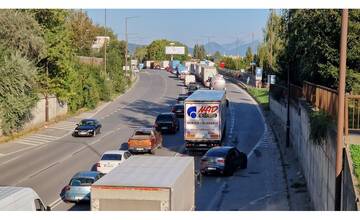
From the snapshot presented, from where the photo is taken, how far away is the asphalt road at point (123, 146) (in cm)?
2455

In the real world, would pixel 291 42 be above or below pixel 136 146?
above

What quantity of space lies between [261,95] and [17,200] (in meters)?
63.5

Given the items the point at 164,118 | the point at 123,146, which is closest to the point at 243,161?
the point at 123,146

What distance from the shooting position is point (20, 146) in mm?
38406

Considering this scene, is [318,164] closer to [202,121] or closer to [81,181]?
[81,181]

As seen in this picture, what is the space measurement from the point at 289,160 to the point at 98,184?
2115cm

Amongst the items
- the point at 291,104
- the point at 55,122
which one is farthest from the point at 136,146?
the point at 55,122

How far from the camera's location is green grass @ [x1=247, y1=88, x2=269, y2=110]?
65.0 meters

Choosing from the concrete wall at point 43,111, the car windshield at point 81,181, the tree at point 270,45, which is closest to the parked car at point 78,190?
the car windshield at point 81,181

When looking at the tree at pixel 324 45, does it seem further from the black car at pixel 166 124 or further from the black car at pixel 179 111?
the black car at pixel 179 111

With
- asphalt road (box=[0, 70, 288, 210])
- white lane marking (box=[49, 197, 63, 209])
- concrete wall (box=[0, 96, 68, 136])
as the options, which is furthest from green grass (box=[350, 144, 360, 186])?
concrete wall (box=[0, 96, 68, 136])

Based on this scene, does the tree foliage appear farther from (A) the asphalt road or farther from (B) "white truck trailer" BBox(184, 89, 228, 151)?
(B) "white truck trailer" BBox(184, 89, 228, 151)
